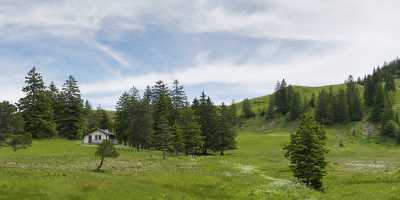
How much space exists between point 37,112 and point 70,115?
34.1ft

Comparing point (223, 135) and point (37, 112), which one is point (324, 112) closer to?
point (223, 135)

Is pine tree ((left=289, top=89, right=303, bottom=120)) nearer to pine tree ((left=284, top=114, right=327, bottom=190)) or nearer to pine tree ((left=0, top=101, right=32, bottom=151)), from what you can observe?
pine tree ((left=284, top=114, right=327, bottom=190))

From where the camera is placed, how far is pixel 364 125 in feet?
509

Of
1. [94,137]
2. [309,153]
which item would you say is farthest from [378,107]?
[309,153]

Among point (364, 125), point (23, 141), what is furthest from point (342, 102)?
point (23, 141)

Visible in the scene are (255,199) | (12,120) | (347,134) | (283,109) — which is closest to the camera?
(255,199)

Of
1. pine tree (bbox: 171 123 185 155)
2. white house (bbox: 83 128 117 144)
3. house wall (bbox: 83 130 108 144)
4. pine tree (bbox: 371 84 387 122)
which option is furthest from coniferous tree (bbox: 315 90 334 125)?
pine tree (bbox: 171 123 185 155)

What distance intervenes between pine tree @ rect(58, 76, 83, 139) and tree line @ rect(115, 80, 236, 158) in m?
10.5

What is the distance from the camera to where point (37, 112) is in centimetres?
10081

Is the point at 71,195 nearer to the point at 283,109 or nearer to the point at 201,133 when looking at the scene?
the point at 201,133

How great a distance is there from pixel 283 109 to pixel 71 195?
162443 millimetres

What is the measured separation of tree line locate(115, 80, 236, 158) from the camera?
3413 inches

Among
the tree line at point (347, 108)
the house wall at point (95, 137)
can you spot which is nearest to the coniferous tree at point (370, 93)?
the tree line at point (347, 108)

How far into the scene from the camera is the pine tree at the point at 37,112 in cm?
9994
